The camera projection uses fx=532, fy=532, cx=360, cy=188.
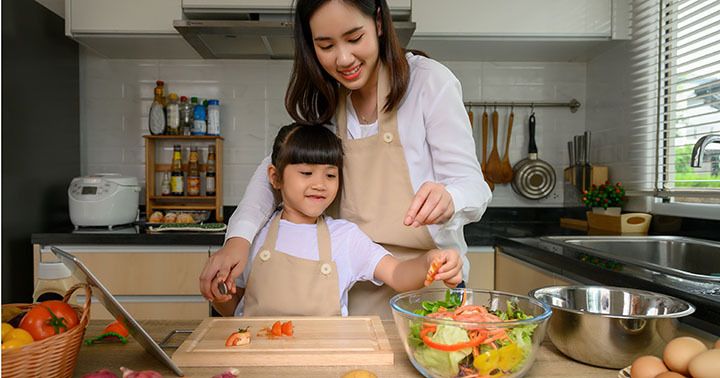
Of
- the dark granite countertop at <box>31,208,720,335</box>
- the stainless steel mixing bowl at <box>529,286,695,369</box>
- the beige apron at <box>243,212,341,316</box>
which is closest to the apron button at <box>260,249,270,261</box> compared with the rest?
the beige apron at <box>243,212,341,316</box>

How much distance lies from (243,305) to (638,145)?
1.81 m

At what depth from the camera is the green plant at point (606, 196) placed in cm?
224

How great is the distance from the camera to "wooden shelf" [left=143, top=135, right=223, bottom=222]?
2.57m

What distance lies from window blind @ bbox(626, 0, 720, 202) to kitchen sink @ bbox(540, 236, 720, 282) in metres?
0.18

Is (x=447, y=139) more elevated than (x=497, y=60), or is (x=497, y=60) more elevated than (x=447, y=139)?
(x=497, y=60)

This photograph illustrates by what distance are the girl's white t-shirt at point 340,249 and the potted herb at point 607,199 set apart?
1.41 metres

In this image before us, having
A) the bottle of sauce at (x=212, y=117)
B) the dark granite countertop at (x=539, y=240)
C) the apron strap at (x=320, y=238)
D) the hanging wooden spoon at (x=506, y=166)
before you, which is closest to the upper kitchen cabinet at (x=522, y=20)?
the hanging wooden spoon at (x=506, y=166)

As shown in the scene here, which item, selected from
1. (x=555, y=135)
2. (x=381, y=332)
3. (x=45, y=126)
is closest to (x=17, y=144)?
(x=45, y=126)

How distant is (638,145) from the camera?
2.25 metres

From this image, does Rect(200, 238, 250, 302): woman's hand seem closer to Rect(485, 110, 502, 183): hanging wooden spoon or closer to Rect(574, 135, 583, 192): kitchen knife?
Rect(485, 110, 502, 183): hanging wooden spoon

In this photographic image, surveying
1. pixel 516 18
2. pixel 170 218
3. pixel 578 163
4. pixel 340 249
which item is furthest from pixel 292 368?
pixel 578 163

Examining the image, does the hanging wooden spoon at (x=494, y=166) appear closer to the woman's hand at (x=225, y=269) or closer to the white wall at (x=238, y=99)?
the white wall at (x=238, y=99)

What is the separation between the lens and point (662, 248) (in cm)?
192

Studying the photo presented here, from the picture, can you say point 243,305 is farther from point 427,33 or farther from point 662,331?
point 427,33
